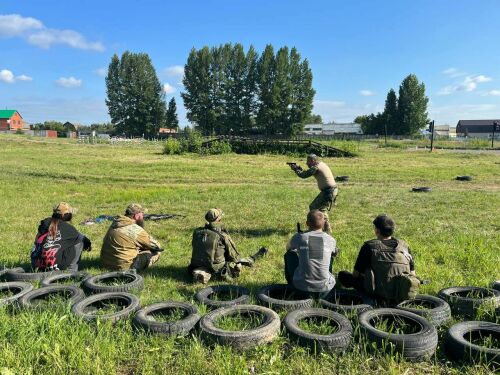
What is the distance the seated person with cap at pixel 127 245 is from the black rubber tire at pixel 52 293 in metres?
1.21

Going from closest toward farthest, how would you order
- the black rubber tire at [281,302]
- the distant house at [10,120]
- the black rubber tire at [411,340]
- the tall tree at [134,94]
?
the black rubber tire at [411,340]
the black rubber tire at [281,302]
the tall tree at [134,94]
the distant house at [10,120]

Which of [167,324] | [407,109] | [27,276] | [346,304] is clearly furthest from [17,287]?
[407,109]

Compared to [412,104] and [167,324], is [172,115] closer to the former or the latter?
[412,104]

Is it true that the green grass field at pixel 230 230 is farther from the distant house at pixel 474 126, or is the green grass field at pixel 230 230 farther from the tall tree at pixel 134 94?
the distant house at pixel 474 126

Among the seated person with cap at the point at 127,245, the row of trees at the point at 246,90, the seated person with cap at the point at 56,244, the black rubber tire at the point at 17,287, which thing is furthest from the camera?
the row of trees at the point at 246,90

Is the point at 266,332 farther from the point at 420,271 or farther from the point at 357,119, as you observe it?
the point at 357,119

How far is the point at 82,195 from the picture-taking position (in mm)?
14828

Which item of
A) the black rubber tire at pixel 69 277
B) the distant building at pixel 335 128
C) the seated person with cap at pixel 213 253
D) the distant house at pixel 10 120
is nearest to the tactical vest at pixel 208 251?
the seated person with cap at pixel 213 253

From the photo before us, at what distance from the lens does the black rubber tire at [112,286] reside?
532 cm

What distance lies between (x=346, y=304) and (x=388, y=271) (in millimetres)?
752

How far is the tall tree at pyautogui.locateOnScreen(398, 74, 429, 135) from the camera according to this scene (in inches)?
3047

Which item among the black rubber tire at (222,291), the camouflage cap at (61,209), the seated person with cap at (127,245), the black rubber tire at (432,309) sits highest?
the camouflage cap at (61,209)

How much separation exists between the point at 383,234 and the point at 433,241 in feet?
13.0

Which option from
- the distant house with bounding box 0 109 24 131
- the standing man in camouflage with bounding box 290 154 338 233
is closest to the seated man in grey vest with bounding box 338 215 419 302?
the standing man in camouflage with bounding box 290 154 338 233
